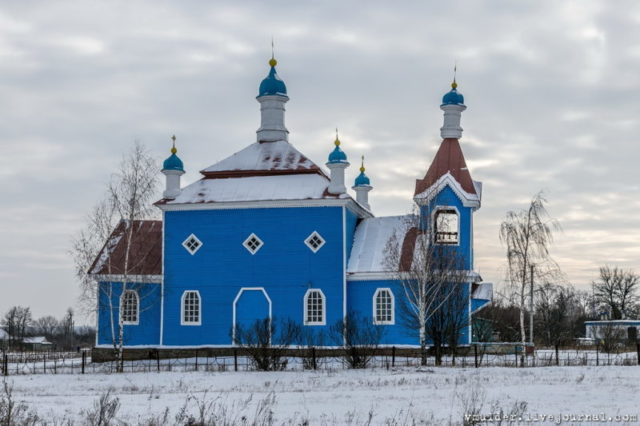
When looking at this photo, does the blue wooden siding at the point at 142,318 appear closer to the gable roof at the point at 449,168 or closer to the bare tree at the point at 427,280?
the bare tree at the point at 427,280

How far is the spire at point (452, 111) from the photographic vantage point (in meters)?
36.6

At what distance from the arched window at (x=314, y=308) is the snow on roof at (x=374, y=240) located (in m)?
1.65

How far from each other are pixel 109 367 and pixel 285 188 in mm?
10123

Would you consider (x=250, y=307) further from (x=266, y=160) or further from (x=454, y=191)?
(x=454, y=191)

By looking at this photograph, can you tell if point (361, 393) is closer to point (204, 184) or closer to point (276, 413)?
→ point (276, 413)

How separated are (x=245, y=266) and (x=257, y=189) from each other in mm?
3321

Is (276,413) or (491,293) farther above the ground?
(491,293)

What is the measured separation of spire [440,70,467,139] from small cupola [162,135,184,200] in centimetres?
1168

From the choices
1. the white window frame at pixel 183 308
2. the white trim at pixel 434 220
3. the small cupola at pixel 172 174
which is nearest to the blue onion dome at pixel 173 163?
the small cupola at pixel 172 174

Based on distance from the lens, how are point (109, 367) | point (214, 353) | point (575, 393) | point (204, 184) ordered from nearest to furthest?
point (575, 393)
point (109, 367)
point (214, 353)
point (204, 184)

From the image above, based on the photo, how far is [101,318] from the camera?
120ft

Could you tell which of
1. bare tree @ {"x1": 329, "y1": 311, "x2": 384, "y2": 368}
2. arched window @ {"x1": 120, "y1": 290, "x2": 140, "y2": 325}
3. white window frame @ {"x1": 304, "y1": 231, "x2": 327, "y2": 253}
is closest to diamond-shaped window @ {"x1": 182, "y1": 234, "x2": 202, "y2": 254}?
arched window @ {"x1": 120, "y1": 290, "x2": 140, "y2": 325}

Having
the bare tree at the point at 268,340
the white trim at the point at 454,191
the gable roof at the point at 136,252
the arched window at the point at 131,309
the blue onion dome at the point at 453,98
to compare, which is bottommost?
the bare tree at the point at 268,340

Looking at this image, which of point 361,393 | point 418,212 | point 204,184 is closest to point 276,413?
point 361,393
